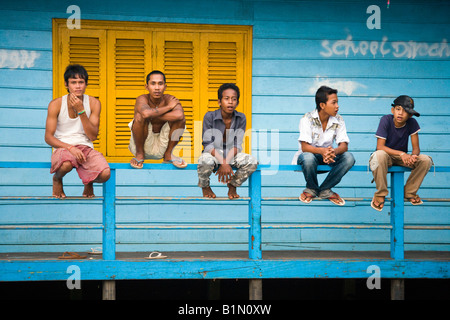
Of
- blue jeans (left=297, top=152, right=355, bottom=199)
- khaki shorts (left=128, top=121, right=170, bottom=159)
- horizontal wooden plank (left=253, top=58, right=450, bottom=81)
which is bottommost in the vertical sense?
blue jeans (left=297, top=152, right=355, bottom=199)

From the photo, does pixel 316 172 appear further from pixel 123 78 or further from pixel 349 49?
pixel 123 78

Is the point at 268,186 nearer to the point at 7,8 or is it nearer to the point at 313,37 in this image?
the point at 313,37

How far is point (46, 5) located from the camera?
5770mm

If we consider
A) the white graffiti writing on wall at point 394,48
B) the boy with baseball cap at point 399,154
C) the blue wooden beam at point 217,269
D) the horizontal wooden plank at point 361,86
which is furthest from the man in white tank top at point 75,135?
the white graffiti writing on wall at point 394,48

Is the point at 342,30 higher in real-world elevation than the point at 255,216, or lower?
higher

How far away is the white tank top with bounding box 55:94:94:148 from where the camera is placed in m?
4.47

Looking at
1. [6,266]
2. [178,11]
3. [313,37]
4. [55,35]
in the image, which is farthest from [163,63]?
[6,266]

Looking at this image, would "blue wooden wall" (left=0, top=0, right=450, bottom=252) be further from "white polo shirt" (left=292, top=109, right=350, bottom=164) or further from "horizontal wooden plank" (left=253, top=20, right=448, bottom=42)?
"white polo shirt" (left=292, top=109, right=350, bottom=164)

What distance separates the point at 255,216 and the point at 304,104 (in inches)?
75.6

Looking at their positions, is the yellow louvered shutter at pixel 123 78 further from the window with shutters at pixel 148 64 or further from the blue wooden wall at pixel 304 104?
the blue wooden wall at pixel 304 104

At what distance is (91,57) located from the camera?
19.3 feet

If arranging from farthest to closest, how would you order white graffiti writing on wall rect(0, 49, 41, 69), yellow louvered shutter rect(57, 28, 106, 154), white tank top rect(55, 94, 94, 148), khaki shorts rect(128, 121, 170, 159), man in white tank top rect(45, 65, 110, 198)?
yellow louvered shutter rect(57, 28, 106, 154) < white graffiti writing on wall rect(0, 49, 41, 69) < khaki shorts rect(128, 121, 170, 159) < white tank top rect(55, 94, 94, 148) < man in white tank top rect(45, 65, 110, 198)

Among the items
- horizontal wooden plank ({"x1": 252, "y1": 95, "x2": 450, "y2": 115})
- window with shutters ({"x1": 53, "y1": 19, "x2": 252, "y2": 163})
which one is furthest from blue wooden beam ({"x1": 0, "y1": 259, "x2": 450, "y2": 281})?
horizontal wooden plank ({"x1": 252, "y1": 95, "x2": 450, "y2": 115})

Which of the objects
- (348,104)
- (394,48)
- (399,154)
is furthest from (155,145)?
(394,48)
